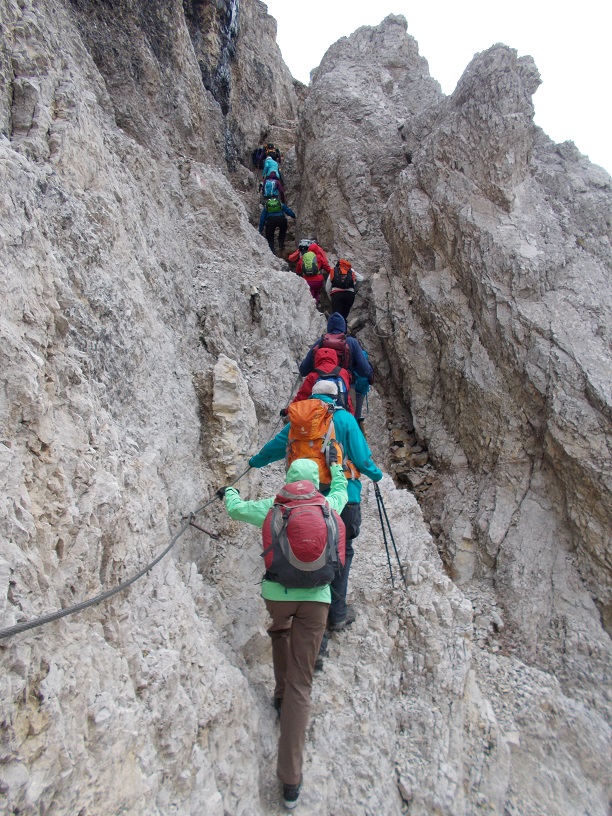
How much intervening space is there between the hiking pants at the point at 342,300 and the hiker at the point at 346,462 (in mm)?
5306

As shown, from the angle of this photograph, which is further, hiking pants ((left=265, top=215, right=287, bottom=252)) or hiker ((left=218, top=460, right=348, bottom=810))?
hiking pants ((left=265, top=215, right=287, bottom=252))

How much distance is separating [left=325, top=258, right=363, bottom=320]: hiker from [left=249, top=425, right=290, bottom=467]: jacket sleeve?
18.3ft

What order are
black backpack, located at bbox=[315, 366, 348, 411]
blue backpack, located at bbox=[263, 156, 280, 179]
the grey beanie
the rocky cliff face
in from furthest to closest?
blue backpack, located at bbox=[263, 156, 280, 179]
black backpack, located at bbox=[315, 366, 348, 411]
the grey beanie
the rocky cliff face

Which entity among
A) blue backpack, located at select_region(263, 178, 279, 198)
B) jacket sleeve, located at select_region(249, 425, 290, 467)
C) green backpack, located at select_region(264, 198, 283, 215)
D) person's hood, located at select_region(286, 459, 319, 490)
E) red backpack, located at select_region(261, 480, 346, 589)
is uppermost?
blue backpack, located at select_region(263, 178, 279, 198)

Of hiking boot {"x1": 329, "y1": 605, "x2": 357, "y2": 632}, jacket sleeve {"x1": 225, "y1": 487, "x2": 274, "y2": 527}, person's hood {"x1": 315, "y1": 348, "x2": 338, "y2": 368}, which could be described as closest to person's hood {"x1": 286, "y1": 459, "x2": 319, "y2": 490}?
jacket sleeve {"x1": 225, "y1": 487, "x2": 274, "y2": 527}

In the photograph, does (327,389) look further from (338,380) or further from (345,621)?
(345,621)

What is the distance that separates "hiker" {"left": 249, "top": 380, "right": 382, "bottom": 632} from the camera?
17.7 feet

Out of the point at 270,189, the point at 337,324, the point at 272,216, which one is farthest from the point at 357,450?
the point at 270,189

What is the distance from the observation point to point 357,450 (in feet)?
17.9

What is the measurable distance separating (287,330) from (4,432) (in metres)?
6.57

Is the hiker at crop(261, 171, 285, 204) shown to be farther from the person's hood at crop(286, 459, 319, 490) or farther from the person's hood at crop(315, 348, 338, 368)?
the person's hood at crop(286, 459, 319, 490)

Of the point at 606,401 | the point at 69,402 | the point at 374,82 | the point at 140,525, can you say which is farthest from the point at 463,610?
the point at 374,82

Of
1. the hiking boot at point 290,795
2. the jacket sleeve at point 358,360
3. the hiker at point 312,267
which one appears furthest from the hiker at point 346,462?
the hiker at point 312,267

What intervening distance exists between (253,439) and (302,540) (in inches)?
127
